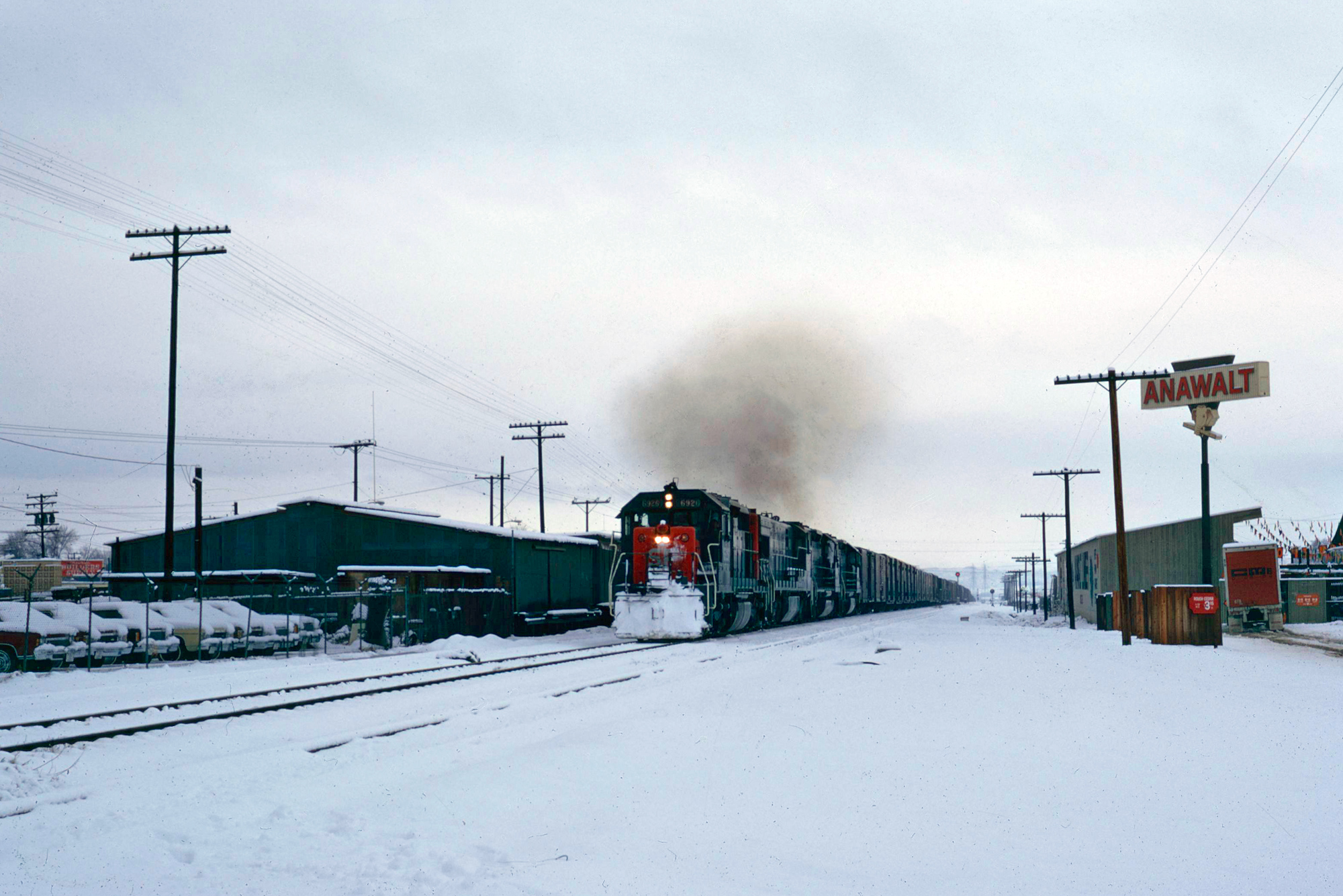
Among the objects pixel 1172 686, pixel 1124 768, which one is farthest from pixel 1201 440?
pixel 1124 768

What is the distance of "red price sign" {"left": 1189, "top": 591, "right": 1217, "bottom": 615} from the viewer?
97.5 feet

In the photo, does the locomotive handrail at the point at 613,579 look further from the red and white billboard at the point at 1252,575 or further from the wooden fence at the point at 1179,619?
the red and white billboard at the point at 1252,575

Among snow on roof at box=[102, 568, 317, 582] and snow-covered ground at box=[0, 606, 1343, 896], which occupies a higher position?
snow on roof at box=[102, 568, 317, 582]

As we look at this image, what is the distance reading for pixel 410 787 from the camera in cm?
991

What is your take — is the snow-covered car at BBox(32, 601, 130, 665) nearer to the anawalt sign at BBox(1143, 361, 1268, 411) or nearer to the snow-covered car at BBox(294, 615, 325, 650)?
the snow-covered car at BBox(294, 615, 325, 650)

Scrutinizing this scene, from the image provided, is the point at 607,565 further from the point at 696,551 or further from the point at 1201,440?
Answer: the point at 1201,440

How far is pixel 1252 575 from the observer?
4403 cm

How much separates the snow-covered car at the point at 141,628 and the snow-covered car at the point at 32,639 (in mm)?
1525

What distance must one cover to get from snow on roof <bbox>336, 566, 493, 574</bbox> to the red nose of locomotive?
25.3ft

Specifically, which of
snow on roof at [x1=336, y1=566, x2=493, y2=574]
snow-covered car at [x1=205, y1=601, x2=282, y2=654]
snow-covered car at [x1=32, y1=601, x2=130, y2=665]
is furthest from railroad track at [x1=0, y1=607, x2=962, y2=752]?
snow on roof at [x1=336, y1=566, x2=493, y2=574]

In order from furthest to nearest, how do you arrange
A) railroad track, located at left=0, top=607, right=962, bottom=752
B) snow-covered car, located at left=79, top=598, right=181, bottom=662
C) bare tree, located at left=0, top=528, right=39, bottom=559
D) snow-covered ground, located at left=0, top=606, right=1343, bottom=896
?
bare tree, located at left=0, top=528, right=39, bottom=559, snow-covered car, located at left=79, top=598, right=181, bottom=662, railroad track, located at left=0, top=607, right=962, bottom=752, snow-covered ground, located at left=0, top=606, right=1343, bottom=896

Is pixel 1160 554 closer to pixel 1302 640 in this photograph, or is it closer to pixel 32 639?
pixel 1302 640

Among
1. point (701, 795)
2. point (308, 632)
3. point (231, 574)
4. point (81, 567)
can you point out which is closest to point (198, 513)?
point (231, 574)

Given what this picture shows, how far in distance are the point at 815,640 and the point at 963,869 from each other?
24.2 m
